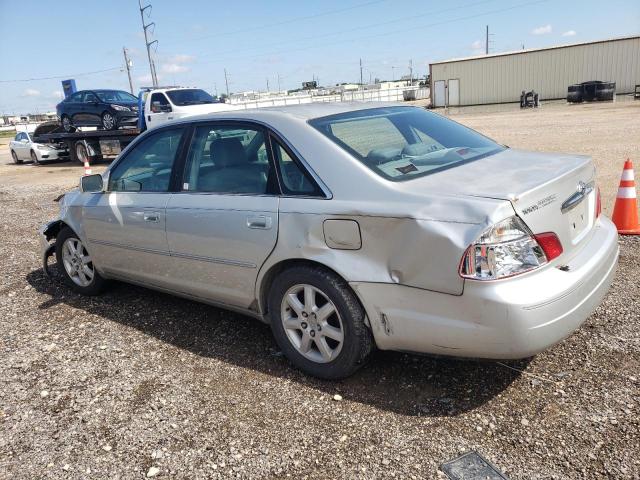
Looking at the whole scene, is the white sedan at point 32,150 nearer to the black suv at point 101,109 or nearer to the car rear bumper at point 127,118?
the black suv at point 101,109

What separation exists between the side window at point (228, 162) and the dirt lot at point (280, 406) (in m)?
1.16

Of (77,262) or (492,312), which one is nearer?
(492,312)

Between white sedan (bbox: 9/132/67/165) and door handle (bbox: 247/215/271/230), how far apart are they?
21.6 metres

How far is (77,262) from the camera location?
5.04 m

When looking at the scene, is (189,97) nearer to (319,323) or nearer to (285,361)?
(285,361)

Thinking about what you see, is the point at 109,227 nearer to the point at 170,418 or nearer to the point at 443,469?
the point at 170,418

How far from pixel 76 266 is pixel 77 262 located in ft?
0.17

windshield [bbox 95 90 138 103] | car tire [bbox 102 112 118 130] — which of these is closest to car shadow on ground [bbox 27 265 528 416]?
car tire [bbox 102 112 118 130]

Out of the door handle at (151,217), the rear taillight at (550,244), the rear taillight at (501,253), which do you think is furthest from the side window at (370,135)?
the door handle at (151,217)

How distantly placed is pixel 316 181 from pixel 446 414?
4.79 feet

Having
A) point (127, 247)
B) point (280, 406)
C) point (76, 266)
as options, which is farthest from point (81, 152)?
point (280, 406)

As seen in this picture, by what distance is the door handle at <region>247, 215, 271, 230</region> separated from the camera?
10.6ft

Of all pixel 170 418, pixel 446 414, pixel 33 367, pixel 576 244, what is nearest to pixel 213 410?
pixel 170 418

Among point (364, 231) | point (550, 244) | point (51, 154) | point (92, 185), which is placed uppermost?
point (92, 185)
